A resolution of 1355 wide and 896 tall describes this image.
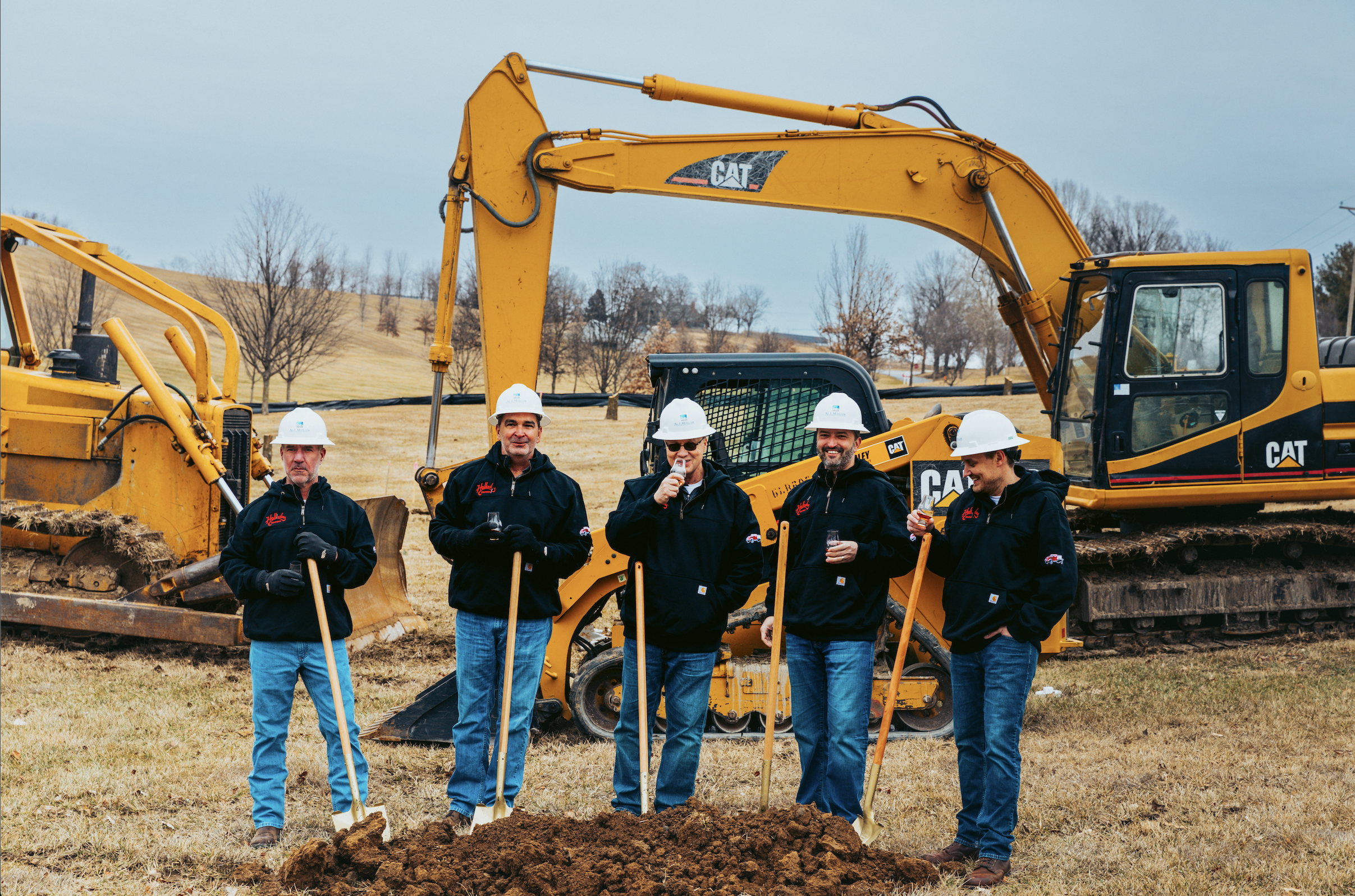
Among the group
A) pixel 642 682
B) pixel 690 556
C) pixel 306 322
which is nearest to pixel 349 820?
pixel 642 682

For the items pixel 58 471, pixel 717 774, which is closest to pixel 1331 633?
pixel 717 774

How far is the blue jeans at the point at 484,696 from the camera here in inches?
188

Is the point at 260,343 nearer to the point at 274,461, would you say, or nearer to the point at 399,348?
the point at 274,461

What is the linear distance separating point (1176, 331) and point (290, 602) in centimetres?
714

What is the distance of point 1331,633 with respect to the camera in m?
9.34

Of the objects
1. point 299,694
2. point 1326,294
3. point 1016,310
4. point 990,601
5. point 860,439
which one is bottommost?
point 299,694

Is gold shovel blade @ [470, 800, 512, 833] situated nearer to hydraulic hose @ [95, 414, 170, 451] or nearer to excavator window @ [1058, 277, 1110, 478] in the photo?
hydraulic hose @ [95, 414, 170, 451]

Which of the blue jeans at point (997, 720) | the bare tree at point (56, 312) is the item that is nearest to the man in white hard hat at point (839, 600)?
the blue jeans at point (997, 720)

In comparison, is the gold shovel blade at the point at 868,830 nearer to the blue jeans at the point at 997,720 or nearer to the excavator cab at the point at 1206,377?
Result: the blue jeans at the point at 997,720

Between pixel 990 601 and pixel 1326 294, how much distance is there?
126 feet

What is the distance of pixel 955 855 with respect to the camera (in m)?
4.59

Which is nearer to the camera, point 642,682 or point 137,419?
point 642,682

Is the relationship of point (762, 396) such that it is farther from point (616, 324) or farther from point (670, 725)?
point (616, 324)

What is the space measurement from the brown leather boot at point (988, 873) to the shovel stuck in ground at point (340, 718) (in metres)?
2.52
